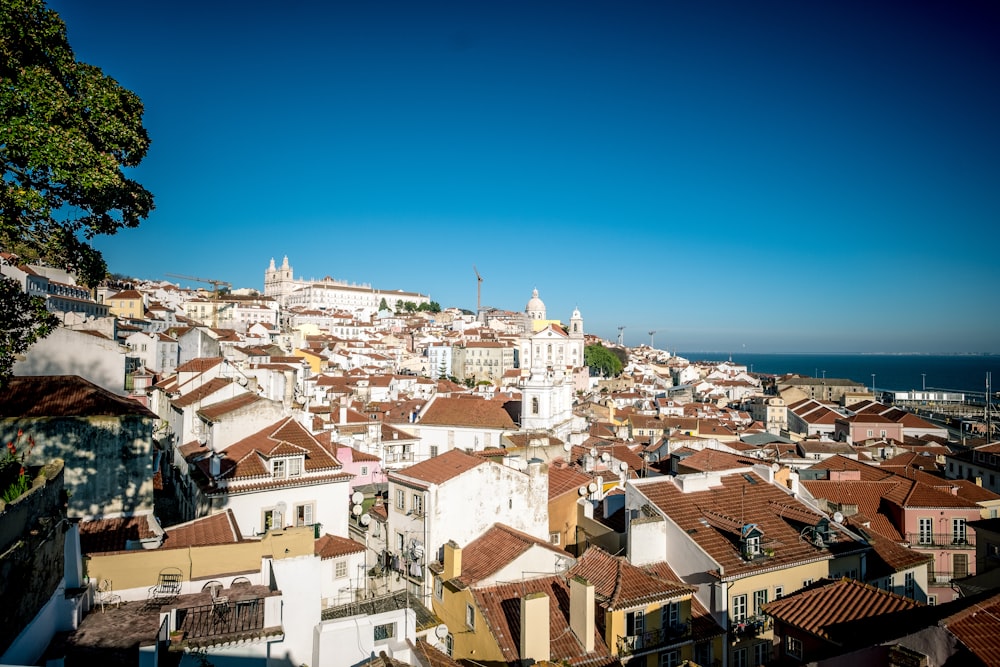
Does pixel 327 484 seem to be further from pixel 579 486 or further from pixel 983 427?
pixel 983 427

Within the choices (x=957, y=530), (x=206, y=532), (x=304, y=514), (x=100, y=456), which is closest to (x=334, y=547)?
(x=304, y=514)

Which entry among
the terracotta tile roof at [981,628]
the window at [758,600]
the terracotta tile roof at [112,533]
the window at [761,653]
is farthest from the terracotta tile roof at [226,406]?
the terracotta tile roof at [981,628]

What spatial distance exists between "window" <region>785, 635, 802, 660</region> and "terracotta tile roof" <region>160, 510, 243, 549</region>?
1147cm

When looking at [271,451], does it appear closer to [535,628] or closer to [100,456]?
[100,456]

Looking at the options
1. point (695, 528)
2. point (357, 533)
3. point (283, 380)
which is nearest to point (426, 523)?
point (357, 533)

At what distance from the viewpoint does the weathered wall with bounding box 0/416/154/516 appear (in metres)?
14.2

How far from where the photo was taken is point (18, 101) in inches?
295

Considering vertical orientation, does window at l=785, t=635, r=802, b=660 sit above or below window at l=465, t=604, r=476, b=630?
above

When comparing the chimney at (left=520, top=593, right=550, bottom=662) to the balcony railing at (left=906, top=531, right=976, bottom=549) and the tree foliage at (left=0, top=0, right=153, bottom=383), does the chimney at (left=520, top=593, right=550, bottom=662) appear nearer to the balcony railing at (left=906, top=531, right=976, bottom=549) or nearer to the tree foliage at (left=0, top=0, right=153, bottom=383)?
the tree foliage at (left=0, top=0, right=153, bottom=383)

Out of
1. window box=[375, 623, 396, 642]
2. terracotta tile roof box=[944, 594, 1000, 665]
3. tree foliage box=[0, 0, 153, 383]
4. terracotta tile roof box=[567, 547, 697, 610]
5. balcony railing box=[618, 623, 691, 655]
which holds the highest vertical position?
tree foliage box=[0, 0, 153, 383]

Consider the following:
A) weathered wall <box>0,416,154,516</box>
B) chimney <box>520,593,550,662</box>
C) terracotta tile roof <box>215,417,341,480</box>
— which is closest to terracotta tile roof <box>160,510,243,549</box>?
weathered wall <box>0,416,154,516</box>

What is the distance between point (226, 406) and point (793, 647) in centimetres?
1876

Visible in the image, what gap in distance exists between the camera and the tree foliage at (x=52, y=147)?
24.7 ft

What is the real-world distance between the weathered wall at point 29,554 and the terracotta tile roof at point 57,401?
5.98 metres
